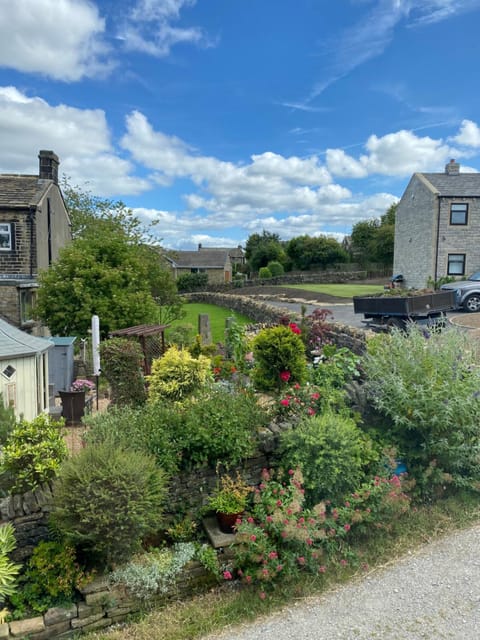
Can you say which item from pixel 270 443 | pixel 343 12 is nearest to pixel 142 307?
pixel 270 443

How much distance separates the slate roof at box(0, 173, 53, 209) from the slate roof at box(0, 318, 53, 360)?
10856mm

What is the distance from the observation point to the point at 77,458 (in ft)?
15.7

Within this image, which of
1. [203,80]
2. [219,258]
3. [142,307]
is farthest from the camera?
[219,258]

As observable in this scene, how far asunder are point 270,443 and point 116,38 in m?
11.7

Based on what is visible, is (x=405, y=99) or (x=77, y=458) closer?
(x=77, y=458)

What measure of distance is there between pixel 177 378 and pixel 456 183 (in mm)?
30048

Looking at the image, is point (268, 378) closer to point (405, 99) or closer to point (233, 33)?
point (233, 33)

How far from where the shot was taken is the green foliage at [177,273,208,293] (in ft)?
159

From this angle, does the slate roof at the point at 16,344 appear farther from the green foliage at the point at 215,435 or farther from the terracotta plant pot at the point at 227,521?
the terracotta plant pot at the point at 227,521

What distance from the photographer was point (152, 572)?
4.61 metres

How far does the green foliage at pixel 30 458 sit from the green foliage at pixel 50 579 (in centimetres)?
77

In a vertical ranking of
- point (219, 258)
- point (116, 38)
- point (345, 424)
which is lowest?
point (345, 424)

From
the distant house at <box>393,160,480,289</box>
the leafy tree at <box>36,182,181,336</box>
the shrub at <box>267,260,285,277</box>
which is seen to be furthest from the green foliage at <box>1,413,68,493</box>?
the shrub at <box>267,260,285,277</box>

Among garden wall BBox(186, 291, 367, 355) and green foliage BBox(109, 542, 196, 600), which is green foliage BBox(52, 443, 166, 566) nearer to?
green foliage BBox(109, 542, 196, 600)
